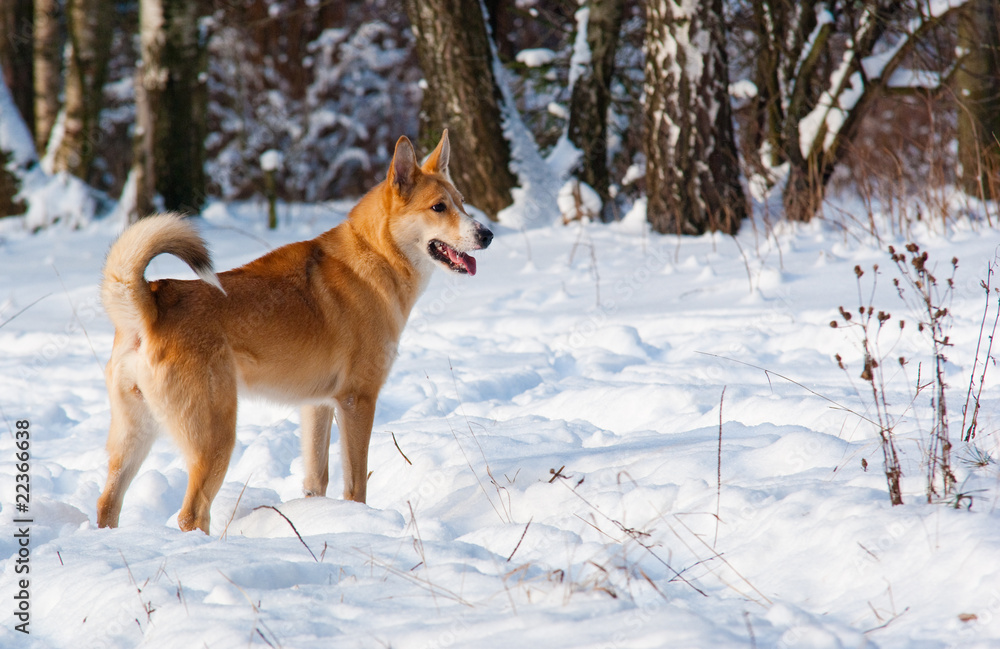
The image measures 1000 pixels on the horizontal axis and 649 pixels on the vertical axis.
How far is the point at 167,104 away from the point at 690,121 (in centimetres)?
625

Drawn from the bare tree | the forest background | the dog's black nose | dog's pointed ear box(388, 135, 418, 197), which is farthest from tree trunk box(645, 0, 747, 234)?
dog's pointed ear box(388, 135, 418, 197)

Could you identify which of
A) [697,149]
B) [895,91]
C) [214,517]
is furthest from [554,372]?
[895,91]

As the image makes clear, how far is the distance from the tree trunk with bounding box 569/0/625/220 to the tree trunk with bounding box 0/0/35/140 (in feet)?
34.4

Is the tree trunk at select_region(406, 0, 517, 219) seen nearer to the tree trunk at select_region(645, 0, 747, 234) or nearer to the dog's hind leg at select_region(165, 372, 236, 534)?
the tree trunk at select_region(645, 0, 747, 234)

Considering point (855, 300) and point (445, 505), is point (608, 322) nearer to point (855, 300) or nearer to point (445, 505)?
point (855, 300)

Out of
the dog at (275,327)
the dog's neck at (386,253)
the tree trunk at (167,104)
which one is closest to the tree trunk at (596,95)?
the tree trunk at (167,104)

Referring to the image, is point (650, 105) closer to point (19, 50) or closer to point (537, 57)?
point (537, 57)

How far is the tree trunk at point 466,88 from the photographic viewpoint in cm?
860

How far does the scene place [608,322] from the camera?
594 cm

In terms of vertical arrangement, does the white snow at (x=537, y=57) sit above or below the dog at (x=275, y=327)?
above

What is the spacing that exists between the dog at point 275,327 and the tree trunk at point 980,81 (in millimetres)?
6834

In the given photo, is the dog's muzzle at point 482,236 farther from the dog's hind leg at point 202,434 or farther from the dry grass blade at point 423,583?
the dry grass blade at point 423,583

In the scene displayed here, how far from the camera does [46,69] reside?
1168cm

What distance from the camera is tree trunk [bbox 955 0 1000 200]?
8156 millimetres
